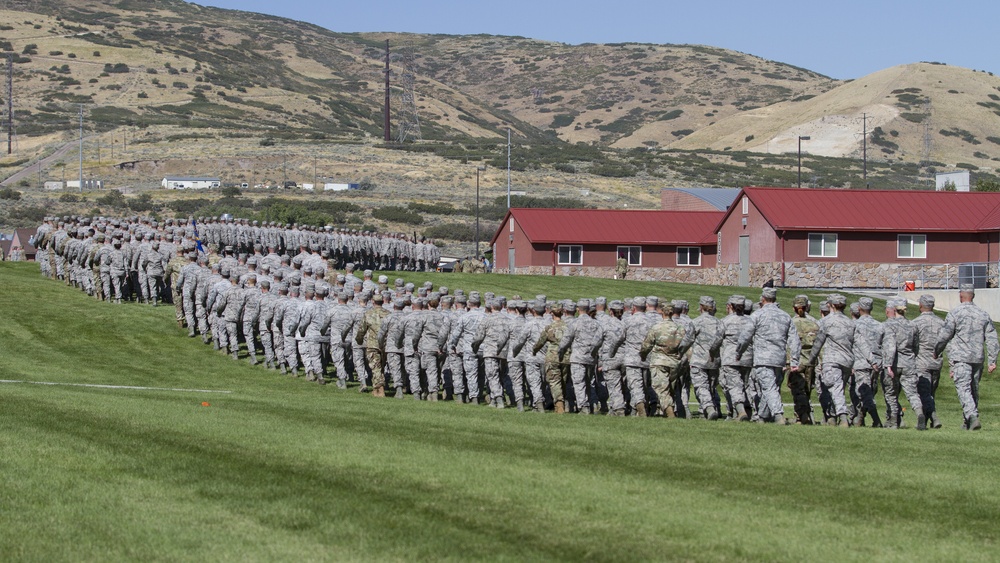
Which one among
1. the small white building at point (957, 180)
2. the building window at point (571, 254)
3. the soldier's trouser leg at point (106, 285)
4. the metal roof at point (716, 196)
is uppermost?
the small white building at point (957, 180)

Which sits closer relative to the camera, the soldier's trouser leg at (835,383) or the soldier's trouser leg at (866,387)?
the soldier's trouser leg at (835,383)

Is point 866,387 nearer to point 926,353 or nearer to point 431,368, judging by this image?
point 926,353

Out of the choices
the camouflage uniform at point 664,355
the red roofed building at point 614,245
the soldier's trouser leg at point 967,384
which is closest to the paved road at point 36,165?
the red roofed building at point 614,245

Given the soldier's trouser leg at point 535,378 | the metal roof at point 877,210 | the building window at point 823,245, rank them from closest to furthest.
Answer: the soldier's trouser leg at point 535,378 < the metal roof at point 877,210 < the building window at point 823,245

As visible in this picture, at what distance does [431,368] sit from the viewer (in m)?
22.2

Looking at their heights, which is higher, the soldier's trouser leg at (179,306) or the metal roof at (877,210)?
the metal roof at (877,210)

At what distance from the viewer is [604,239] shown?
61.7 metres

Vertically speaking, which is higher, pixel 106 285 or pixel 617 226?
pixel 617 226

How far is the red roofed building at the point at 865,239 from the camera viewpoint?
177 ft

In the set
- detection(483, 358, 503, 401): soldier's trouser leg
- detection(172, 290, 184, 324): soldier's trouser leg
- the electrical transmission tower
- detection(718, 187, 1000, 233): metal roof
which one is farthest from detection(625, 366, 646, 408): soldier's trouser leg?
the electrical transmission tower

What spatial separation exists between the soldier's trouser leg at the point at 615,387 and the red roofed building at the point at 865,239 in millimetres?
35058

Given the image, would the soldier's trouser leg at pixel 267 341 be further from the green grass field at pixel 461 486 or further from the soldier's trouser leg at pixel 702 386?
the soldier's trouser leg at pixel 702 386

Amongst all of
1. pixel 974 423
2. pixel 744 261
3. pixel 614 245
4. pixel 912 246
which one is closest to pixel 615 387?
pixel 974 423

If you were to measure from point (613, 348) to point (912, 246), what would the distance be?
125ft
